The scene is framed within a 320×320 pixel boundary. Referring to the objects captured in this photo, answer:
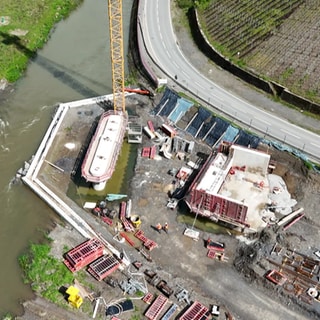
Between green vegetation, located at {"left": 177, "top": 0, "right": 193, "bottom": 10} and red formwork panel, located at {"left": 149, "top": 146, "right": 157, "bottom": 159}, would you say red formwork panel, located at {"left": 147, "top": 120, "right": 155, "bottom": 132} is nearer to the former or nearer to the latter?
red formwork panel, located at {"left": 149, "top": 146, "right": 157, "bottom": 159}

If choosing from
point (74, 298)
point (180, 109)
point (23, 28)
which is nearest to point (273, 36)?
point (180, 109)

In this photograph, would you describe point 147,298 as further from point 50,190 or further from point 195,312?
point 50,190

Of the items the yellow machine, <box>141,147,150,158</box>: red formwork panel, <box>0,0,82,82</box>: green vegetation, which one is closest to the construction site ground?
<box>141,147,150,158</box>: red formwork panel

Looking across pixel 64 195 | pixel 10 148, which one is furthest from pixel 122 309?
pixel 10 148

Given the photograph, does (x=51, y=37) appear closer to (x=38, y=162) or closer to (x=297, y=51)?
(x=38, y=162)

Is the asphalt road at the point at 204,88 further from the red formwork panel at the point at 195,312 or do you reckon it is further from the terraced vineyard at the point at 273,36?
the red formwork panel at the point at 195,312

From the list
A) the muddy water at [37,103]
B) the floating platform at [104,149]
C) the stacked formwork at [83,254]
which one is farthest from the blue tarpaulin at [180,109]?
the stacked formwork at [83,254]
